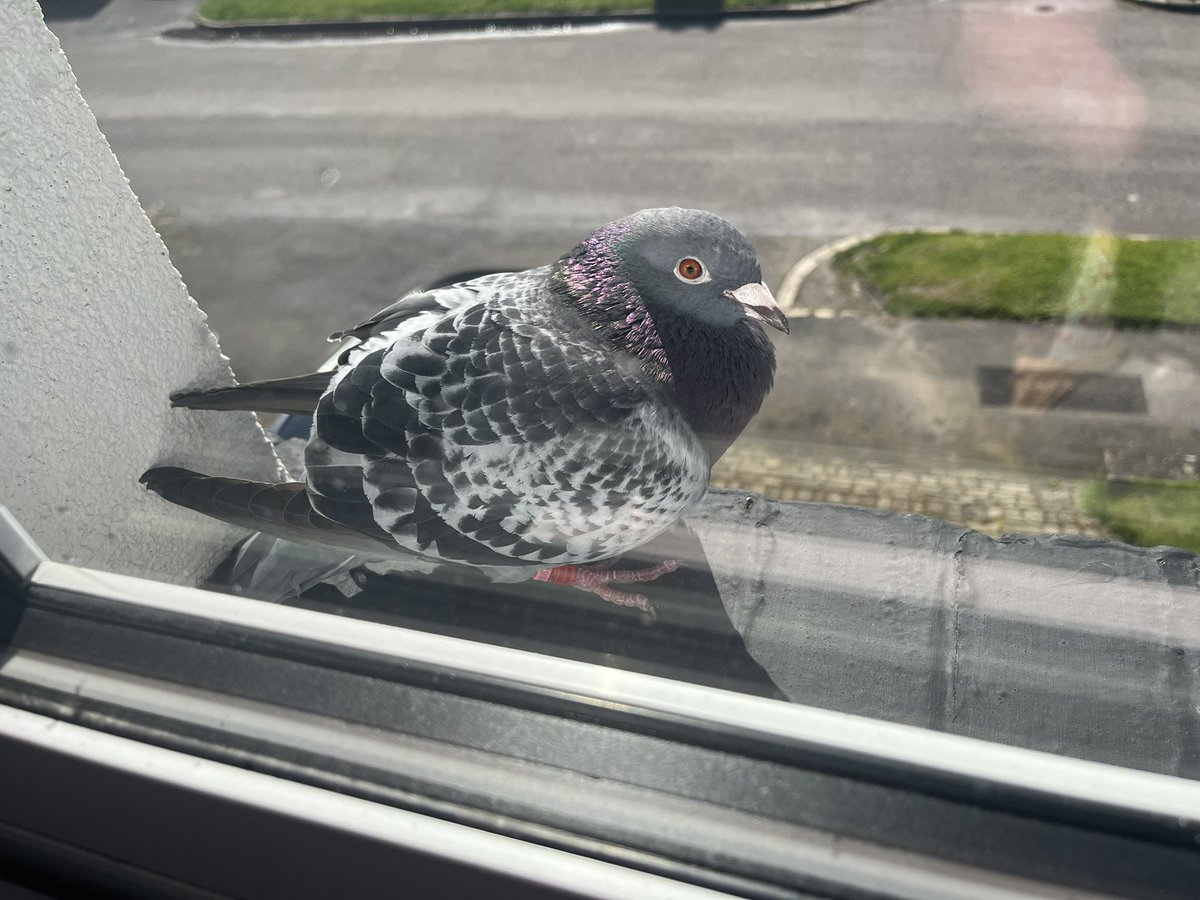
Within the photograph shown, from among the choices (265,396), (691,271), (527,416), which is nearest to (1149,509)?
(691,271)

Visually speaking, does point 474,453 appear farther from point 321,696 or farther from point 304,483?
point 321,696

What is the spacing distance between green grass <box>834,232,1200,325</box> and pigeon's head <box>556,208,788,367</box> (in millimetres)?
1527

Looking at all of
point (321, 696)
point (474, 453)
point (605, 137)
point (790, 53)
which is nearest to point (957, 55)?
point (790, 53)

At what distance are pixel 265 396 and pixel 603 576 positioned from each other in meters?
0.81

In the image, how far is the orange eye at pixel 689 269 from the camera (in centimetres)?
175

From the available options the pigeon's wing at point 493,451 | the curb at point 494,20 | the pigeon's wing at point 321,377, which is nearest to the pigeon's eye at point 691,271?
the pigeon's wing at point 493,451

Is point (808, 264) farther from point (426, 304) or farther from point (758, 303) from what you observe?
point (426, 304)

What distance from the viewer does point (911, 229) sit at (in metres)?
3.44

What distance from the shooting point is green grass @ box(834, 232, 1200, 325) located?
2.65 meters

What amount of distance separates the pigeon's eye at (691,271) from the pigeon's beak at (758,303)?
0.06 metres

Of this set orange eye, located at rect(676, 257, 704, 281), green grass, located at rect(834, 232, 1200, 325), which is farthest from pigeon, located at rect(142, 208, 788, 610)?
green grass, located at rect(834, 232, 1200, 325)

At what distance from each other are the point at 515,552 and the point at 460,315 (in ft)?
1.57

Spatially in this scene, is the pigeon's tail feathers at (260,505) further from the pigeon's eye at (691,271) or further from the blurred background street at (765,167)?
the pigeon's eye at (691,271)

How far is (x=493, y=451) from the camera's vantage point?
1578 mm
